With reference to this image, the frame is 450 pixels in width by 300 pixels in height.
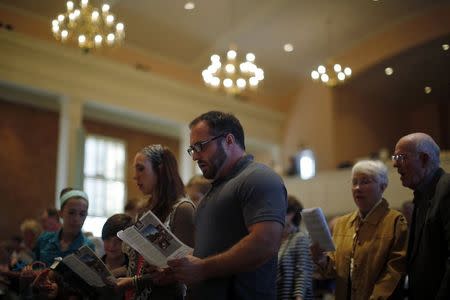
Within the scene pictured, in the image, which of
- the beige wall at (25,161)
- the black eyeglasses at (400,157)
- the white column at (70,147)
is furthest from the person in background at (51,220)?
the beige wall at (25,161)

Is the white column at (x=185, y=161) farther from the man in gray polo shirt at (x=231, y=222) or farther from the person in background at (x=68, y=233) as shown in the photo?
the man in gray polo shirt at (x=231, y=222)

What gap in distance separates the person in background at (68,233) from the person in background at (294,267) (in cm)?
131

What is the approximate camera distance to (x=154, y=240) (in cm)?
244

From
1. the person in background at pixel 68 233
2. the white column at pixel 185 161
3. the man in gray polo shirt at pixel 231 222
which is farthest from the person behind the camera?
the white column at pixel 185 161

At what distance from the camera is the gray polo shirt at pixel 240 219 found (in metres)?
2.23

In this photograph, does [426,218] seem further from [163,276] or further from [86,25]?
[86,25]

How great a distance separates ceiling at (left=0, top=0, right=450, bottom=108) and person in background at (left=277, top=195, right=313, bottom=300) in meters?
5.30

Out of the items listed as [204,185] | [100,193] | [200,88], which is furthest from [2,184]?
[204,185]


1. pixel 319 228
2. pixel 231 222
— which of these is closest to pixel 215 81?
pixel 319 228

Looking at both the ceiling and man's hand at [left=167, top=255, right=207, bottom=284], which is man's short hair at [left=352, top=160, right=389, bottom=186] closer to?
man's hand at [left=167, top=255, right=207, bottom=284]

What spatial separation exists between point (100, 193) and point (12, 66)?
3.24m

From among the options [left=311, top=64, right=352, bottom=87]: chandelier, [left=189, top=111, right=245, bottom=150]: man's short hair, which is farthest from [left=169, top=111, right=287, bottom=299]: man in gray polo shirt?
[left=311, top=64, right=352, bottom=87]: chandelier

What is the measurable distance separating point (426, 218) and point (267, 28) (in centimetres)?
777

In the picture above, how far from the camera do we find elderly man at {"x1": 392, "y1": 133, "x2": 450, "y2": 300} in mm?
2744
